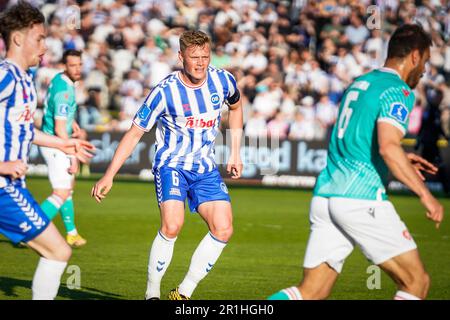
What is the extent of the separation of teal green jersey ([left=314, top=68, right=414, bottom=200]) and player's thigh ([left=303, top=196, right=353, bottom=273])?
139 mm

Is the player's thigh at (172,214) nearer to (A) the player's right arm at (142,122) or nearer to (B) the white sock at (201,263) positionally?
(B) the white sock at (201,263)

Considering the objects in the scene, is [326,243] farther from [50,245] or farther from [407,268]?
[50,245]

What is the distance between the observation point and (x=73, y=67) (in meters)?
12.4

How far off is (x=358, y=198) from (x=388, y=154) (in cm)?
46

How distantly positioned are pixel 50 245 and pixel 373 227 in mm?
2359

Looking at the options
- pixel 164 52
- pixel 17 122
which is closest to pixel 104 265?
pixel 17 122

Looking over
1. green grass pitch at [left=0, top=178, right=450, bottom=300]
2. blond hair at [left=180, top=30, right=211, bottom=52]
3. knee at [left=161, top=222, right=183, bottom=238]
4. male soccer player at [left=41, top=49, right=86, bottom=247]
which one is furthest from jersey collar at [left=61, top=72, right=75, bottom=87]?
knee at [left=161, top=222, right=183, bottom=238]

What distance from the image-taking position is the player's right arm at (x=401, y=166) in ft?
20.5

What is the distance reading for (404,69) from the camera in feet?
21.9


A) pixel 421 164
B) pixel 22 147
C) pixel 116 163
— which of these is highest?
pixel 22 147

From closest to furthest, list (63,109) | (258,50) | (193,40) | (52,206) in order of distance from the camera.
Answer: (193,40), (52,206), (63,109), (258,50)

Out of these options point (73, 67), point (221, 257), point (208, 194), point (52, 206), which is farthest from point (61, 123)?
point (208, 194)

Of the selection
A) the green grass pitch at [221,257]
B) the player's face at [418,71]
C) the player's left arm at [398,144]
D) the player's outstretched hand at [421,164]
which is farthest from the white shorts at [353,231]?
the green grass pitch at [221,257]

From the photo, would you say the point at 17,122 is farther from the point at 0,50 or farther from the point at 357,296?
the point at 0,50
